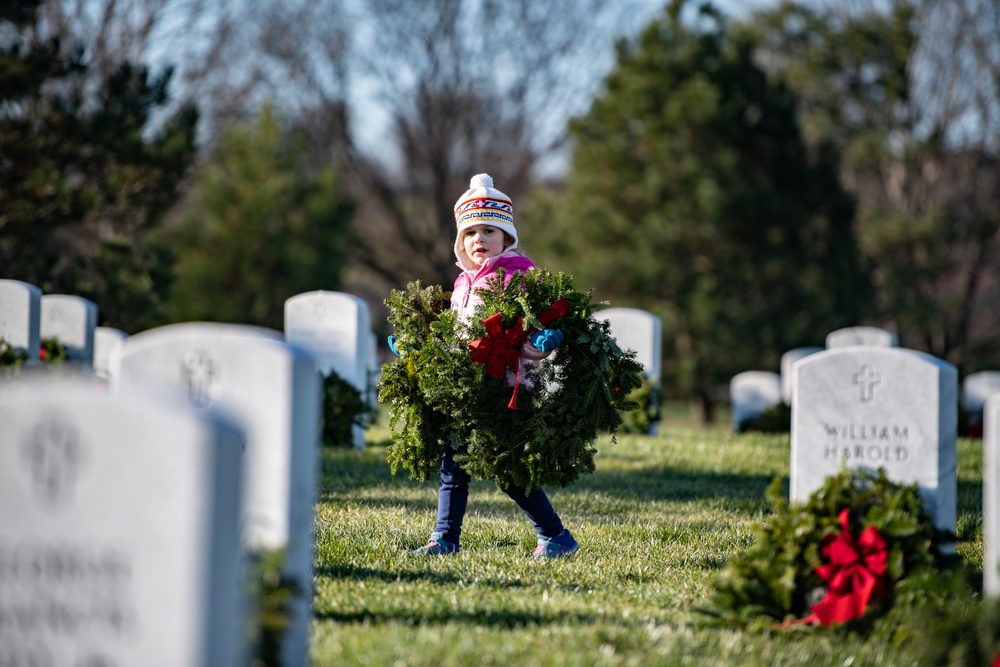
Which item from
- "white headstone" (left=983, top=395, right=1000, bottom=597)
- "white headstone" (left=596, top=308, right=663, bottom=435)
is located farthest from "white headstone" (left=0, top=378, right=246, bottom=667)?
"white headstone" (left=596, top=308, right=663, bottom=435)

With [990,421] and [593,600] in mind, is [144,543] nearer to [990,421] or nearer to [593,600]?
[593,600]

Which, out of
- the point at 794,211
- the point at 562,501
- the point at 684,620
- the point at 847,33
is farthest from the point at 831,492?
the point at 847,33

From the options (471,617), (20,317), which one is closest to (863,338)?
(20,317)

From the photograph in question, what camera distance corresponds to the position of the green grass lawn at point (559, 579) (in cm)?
370

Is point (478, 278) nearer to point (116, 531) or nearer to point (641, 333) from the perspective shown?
point (116, 531)

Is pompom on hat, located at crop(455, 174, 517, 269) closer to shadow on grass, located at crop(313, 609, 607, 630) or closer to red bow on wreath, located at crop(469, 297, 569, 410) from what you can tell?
red bow on wreath, located at crop(469, 297, 569, 410)

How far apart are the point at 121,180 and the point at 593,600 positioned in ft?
33.8

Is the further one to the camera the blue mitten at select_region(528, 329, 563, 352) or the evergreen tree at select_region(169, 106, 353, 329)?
the evergreen tree at select_region(169, 106, 353, 329)

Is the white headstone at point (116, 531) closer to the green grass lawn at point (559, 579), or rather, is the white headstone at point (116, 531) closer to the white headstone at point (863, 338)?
the green grass lawn at point (559, 579)

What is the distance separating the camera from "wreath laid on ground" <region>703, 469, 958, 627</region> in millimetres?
4043

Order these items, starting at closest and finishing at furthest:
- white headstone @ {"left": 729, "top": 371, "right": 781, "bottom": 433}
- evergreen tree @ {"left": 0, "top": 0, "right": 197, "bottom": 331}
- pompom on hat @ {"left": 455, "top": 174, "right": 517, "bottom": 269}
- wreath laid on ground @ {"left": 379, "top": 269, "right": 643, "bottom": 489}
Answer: wreath laid on ground @ {"left": 379, "top": 269, "right": 643, "bottom": 489} < pompom on hat @ {"left": 455, "top": 174, "right": 517, "bottom": 269} < evergreen tree @ {"left": 0, "top": 0, "right": 197, "bottom": 331} < white headstone @ {"left": 729, "top": 371, "right": 781, "bottom": 433}

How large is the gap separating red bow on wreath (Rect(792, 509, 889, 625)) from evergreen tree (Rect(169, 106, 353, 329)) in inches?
646

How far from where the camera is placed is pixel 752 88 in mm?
19141

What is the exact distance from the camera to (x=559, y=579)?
4859 mm
